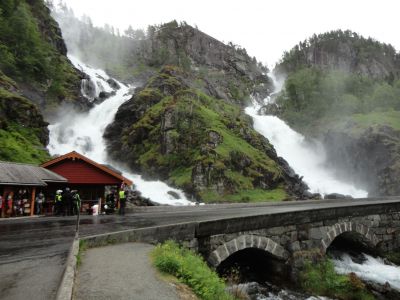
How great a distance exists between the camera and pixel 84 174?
26750 millimetres

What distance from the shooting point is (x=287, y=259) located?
1573 centimetres

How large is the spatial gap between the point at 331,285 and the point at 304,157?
5969 cm

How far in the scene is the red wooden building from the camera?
2639cm

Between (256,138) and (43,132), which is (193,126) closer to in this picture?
(256,138)

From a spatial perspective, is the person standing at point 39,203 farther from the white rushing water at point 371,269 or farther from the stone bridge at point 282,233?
the white rushing water at point 371,269

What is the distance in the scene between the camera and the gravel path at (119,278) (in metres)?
6.54

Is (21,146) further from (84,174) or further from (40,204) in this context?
(40,204)

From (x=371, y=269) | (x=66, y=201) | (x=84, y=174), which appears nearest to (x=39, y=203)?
(x=66, y=201)

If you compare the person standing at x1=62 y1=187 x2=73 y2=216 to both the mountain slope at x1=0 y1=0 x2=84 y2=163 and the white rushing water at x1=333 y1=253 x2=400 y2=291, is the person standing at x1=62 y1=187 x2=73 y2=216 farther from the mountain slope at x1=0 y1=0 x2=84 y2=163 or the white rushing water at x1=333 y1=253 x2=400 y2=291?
the white rushing water at x1=333 y1=253 x2=400 y2=291

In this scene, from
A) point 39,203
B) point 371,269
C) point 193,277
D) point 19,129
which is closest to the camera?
point 193,277

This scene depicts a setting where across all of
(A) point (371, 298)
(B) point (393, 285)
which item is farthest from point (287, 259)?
(B) point (393, 285)

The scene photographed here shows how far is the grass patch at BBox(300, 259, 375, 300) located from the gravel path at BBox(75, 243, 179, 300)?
9.26 metres

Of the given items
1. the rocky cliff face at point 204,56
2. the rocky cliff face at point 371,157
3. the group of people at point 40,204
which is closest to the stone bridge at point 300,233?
the group of people at point 40,204

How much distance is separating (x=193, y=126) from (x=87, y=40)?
104 metres
